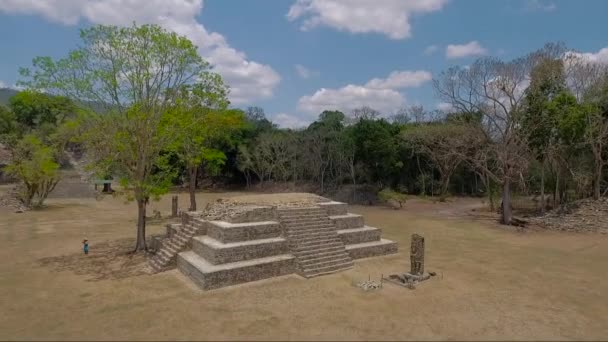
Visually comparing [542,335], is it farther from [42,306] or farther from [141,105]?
[141,105]

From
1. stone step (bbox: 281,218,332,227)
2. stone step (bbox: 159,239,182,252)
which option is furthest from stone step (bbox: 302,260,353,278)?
stone step (bbox: 159,239,182,252)

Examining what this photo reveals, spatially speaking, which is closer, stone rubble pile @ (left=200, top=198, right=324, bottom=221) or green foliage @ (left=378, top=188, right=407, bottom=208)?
stone rubble pile @ (left=200, top=198, right=324, bottom=221)

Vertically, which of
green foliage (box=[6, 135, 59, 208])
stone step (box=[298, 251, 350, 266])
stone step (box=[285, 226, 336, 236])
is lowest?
stone step (box=[298, 251, 350, 266])

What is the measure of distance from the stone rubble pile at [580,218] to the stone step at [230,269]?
858 inches

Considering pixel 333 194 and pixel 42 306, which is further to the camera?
pixel 333 194

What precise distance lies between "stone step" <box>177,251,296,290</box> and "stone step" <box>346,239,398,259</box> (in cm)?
350

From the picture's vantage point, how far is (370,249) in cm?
1762

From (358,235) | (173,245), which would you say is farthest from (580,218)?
(173,245)

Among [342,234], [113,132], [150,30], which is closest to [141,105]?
[113,132]

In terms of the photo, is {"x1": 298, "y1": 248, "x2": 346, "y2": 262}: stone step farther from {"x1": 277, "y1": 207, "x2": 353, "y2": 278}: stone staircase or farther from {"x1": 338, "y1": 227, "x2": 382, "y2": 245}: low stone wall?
{"x1": 338, "y1": 227, "x2": 382, "y2": 245}: low stone wall

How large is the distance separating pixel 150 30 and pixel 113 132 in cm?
494

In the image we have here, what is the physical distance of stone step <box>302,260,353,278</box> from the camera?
1457 centimetres

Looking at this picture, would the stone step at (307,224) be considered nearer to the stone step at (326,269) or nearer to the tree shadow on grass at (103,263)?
the stone step at (326,269)

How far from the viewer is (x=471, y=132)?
31.8 metres
